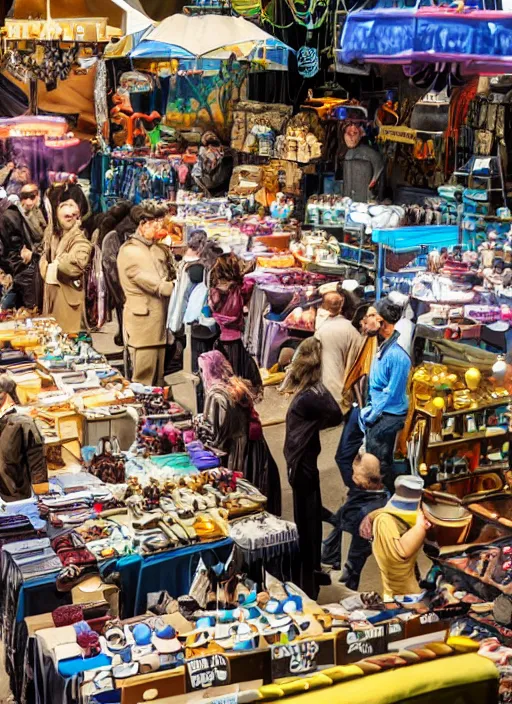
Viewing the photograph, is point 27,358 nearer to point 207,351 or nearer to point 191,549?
point 207,351

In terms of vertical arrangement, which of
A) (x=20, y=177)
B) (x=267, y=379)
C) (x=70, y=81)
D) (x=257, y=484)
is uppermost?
(x=70, y=81)

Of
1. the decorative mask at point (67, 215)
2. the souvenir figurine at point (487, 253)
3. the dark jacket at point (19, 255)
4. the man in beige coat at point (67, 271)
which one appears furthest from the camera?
the dark jacket at point (19, 255)

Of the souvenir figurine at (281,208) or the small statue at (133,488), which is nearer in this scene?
the small statue at (133,488)

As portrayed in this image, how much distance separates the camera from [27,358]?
6980 millimetres

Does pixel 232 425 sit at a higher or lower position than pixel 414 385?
lower

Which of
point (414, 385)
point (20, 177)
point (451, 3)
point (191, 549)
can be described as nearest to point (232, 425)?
point (414, 385)

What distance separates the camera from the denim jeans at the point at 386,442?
5.86 metres

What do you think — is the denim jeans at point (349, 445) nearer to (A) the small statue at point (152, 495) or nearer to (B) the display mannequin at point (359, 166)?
(A) the small statue at point (152, 495)

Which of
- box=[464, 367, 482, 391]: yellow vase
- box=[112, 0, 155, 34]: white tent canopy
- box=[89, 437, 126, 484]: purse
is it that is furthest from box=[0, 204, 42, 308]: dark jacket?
box=[464, 367, 482, 391]: yellow vase

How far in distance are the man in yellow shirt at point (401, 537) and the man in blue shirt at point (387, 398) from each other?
470mm

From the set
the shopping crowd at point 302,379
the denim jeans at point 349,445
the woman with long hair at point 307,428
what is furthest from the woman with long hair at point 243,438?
the denim jeans at point 349,445

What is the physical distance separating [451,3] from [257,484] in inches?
113

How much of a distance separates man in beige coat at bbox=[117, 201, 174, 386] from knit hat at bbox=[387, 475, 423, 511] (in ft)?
10.8

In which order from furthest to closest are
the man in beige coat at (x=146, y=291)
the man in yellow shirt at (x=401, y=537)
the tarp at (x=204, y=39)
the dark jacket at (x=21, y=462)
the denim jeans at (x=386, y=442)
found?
the tarp at (x=204, y=39)
the man in beige coat at (x=146, y=291)
the denim jeans at (x=386, y=442)
the dark jacket at (x=21, y=462)
the man in yellow shirt at (x=401, y=537)
